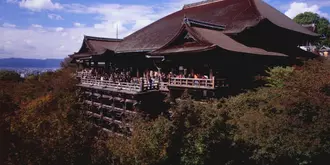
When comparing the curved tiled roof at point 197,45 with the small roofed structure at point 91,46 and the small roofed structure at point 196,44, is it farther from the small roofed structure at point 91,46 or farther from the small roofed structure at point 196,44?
the small roofed structure at point 91,46

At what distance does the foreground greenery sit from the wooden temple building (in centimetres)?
390

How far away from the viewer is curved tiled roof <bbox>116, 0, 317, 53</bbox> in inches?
1027

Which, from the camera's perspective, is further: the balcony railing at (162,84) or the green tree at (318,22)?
the green tree at (318,22)

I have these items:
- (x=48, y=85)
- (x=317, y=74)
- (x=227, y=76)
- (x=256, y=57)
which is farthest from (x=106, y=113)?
(x=317, y=74)

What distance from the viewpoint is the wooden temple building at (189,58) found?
2022cm

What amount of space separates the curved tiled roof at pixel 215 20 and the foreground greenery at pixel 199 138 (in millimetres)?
11330

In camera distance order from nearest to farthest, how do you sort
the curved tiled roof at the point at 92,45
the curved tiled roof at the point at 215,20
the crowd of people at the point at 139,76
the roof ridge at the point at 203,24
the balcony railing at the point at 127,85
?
the balcony railing at the point at 127,85, the crowd of people at the point at 139,76, the roof ridge at the point at 203,24, the curved tiled roof at the point at 215,20, the curved tiled roof at the point at 92,45

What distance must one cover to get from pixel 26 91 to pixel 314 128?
27.4 m

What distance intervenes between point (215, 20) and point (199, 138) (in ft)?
60.0

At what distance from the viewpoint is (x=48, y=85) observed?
31438mm

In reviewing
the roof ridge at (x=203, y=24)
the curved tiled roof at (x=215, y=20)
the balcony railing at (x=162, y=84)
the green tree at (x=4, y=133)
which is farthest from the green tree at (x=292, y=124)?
the green tree at (x=4, y=133)

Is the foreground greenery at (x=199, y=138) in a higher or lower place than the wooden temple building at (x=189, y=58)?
lower

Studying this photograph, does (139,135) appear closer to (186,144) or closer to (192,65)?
(186,144)

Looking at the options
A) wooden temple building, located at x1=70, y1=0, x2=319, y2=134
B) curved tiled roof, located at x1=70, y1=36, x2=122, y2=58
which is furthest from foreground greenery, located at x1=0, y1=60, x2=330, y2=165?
curved tiled roof, located at x1=70, y1=36, x2=122, y2=58
